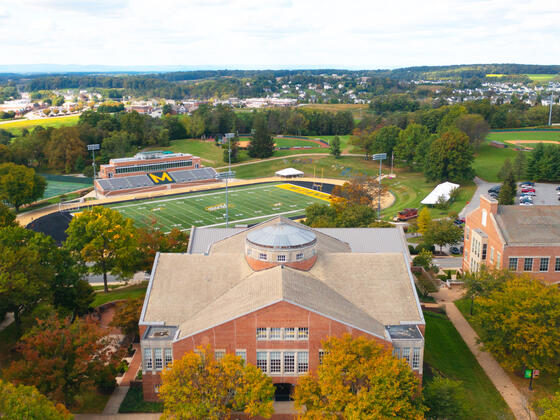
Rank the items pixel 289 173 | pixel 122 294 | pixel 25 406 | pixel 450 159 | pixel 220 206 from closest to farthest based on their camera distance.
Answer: pixel 25 406 → pixel 122 294 → pixel 220 206 → pixel 450 159 → pixel 289 173

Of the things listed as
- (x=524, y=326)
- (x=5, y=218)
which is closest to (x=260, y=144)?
(x=5, y=218)

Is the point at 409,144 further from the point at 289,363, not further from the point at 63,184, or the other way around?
the point at 289,363

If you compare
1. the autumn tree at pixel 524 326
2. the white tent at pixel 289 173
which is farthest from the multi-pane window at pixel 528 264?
the white tent at pixel 289 173

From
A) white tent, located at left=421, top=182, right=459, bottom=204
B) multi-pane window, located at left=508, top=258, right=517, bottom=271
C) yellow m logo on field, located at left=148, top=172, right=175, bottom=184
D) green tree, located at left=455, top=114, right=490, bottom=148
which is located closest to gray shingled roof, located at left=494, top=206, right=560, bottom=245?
multi-pane window, located at left=508, top=258, right=517, bottom=271

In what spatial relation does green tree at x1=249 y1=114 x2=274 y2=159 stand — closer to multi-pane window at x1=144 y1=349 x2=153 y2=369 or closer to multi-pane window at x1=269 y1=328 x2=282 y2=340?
multi-pane window at x1=144 y1=349 x2=153 y2=369

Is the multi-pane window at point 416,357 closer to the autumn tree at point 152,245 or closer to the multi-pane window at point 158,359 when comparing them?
the multi-pane window at point 158,359

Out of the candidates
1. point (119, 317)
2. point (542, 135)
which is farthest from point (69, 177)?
point (542, 135)
